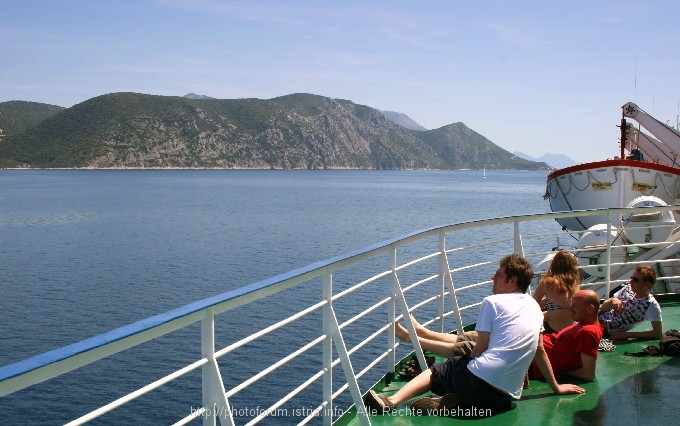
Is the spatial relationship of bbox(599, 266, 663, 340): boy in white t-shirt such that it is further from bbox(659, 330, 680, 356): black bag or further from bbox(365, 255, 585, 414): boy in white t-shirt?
bbox(365, 255, 585, 414): boy in white t-shirt

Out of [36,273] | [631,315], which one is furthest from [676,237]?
[36,273]

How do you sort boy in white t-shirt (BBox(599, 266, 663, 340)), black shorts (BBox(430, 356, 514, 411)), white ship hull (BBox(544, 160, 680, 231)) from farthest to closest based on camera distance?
1. white ship hull (BBox(544, 160, 680, 231))
2. boy in white t-shirt (BBox(599, 266, 663, 340))
3. black shorts (BBox(430, 356, 514, 411))

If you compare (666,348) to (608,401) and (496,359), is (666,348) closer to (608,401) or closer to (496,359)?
(608,401)

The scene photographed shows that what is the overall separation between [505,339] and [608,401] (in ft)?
3.80

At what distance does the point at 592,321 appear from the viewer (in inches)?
210

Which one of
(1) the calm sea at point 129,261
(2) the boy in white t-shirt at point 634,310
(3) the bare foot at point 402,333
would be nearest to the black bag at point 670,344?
(2) the boy in white t-shirt at point 634,310

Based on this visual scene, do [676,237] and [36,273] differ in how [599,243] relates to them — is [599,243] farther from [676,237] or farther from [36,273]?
[36,273]

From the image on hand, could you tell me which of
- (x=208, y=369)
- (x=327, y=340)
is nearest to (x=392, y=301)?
(x=327, y=340)

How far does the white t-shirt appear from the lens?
14.3ft

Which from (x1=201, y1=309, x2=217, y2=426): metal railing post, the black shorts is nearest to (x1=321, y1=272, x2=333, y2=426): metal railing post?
the black shorts

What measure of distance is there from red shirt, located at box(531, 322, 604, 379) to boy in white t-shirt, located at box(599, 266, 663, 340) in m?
1.34

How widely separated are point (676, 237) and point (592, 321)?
14.8 m

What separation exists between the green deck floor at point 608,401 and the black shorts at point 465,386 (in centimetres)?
12

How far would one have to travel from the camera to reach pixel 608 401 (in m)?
4.95
